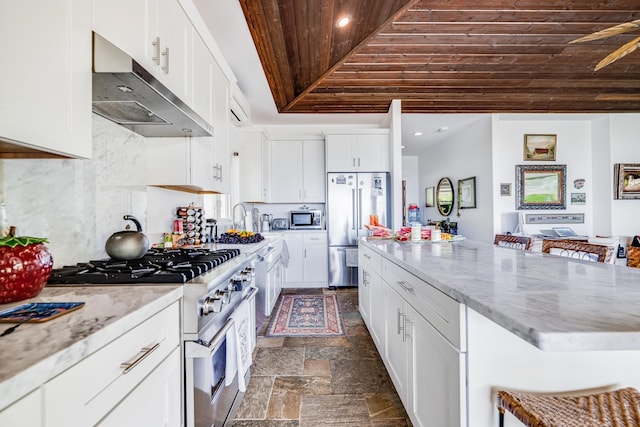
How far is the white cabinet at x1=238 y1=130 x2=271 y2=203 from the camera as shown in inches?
162

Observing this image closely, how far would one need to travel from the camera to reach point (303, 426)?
1515mm

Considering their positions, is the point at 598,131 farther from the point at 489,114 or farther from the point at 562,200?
the point at 489,114

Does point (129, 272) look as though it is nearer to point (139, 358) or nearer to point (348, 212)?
point (139, 358)

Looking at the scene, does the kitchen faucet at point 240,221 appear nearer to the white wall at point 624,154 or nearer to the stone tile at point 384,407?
the stone tile at point 384,407

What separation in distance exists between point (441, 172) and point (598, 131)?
2584mm

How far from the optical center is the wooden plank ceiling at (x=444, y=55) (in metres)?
2.46

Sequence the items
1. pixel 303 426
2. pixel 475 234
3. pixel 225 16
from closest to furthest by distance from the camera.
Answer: pixel 303 426, pixel 225 16, pixel 475 234

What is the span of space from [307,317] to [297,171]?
7.93 feet

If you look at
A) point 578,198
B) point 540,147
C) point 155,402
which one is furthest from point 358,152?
point 155,402

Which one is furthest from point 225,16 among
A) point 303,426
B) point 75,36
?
point 303,426

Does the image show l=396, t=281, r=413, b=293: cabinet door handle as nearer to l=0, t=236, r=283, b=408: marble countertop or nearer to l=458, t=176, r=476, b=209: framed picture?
l=0, t=236, r=283, b=408: marble countertop

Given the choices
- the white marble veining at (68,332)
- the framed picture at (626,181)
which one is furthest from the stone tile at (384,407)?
the framed picture at (626,181)

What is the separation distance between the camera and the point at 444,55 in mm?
3074

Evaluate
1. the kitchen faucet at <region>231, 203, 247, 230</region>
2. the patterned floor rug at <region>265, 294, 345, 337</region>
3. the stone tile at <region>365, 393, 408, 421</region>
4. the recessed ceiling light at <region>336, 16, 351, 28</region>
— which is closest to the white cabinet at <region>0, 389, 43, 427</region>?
the stone tile at <region>365, 393, 408, 421</region>
